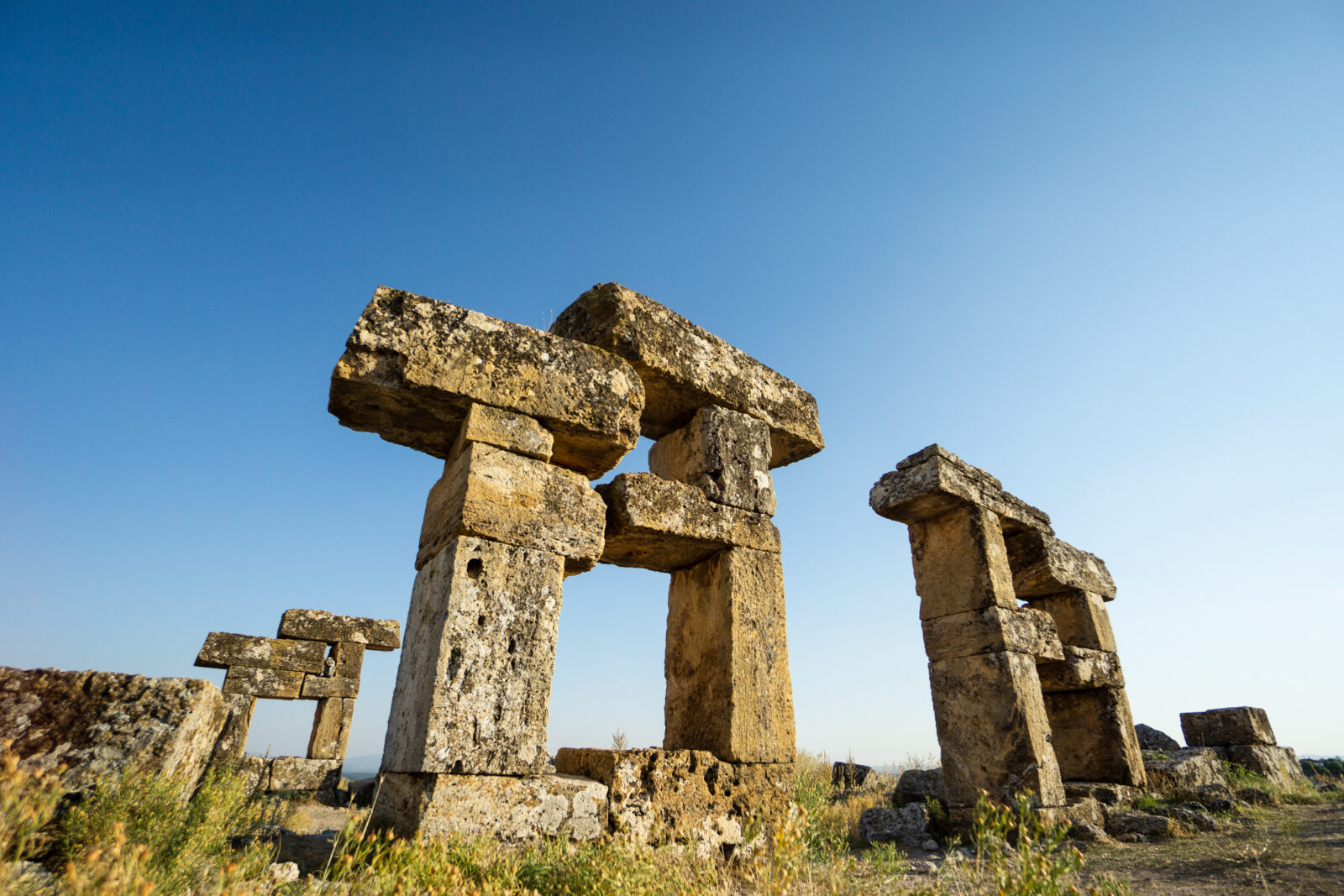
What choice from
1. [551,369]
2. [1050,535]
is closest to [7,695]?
[551,369]

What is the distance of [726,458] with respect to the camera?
462 centimetres

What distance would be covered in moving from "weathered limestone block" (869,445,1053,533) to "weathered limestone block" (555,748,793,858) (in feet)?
11.8

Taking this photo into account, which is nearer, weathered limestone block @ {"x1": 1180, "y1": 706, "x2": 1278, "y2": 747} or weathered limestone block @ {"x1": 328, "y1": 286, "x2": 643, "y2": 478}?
weathered limestone block @ {"x1": 328, "y1": 286, "x2": 643, "y2": 478}

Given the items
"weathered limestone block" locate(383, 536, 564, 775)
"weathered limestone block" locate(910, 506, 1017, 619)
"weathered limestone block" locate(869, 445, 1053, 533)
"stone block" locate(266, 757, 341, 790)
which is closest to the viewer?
"weathered limestone block" locate(383, 536, 564, 775)

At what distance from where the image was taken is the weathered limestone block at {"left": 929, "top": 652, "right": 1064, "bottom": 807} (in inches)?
226

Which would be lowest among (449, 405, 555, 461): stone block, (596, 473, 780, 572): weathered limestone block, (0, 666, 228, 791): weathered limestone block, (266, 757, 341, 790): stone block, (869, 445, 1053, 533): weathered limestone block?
(266, 757, 341, 790): stone block

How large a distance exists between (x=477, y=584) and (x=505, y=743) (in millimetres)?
767

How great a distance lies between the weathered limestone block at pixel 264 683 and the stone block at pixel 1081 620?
10.9m

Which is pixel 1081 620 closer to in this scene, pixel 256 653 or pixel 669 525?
pixel 669 525

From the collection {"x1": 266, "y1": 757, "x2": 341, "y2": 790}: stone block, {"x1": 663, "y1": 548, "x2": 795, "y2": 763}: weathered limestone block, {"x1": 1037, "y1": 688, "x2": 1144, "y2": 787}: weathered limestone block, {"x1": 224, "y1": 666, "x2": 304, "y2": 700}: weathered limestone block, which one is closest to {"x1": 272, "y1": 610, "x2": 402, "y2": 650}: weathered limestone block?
{"x1": 224, "y1": 666, "x2": 304, "y2": 700}: weathered limestone block

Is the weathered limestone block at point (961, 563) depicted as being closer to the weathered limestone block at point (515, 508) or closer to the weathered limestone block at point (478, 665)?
the weathered limestone block at point (515, 508)

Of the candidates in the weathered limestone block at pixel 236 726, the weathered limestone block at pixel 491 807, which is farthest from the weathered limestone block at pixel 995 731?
the weathered limestone block at pixel 236 726

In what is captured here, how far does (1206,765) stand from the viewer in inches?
314

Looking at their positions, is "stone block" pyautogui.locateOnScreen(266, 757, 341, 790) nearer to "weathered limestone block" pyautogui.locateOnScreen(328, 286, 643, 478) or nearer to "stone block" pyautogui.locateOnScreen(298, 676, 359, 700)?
"stone block" pyautogui.locateOnScreen(298, 676, 359, 700)
